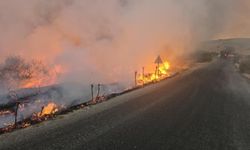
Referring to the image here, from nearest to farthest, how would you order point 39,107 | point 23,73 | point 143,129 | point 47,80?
point 143,129, point 39,107, point 23,73, point 47,80

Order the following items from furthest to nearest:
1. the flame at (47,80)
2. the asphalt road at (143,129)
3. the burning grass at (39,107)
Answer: the flame at (47,80)
the burning grass at (39,107)
the asphalt road at (143,129)

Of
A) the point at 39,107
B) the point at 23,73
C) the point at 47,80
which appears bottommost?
the point at 39,107

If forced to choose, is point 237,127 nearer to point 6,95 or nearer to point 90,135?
point 90,135

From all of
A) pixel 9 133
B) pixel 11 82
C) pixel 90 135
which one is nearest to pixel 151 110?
pixel 90 135

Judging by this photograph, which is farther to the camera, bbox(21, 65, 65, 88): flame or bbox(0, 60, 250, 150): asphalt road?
bbox(21, 65, 65, 88): flame

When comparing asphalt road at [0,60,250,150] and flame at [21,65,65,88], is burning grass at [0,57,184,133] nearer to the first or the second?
asphalt road at [0,60,250,150]

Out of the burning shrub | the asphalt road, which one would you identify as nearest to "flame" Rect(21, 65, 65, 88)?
the burning shrub

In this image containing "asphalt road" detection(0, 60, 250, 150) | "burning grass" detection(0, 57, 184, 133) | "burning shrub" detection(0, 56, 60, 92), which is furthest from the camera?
"burning shrub" detection(0, 56, 60, 92)

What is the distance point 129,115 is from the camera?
15.1m

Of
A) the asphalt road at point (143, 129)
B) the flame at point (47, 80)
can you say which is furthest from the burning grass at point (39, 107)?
the flame at point (47, 80)

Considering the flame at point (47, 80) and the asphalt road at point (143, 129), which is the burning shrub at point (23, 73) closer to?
the flame at point (47, 80)

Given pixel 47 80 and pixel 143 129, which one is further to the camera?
pixel 47 80

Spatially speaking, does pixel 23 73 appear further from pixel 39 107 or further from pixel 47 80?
pixel 39 107

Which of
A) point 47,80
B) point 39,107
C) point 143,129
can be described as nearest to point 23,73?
point 47,80
